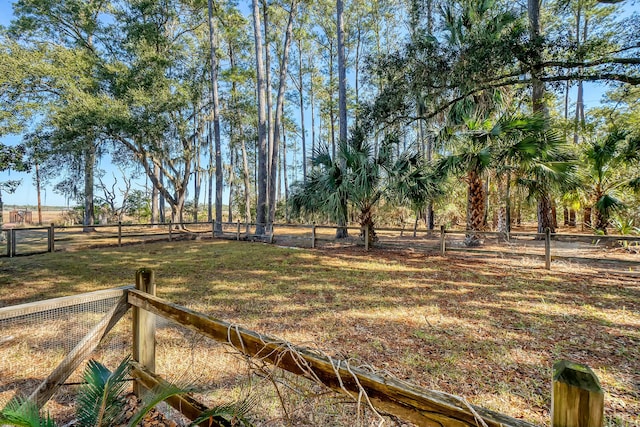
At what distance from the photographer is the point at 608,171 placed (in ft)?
26.8

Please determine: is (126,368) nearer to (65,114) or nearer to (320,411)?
(320,411)

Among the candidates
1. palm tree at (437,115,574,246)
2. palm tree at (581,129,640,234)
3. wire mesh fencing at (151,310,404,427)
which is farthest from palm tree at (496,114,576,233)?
wire mesh fencing at (151,310,404,427)

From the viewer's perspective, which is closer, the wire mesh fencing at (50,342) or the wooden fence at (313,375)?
the wooden fence at (313,375)

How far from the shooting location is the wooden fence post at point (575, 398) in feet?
2.15

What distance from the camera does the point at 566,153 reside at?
7.12 meters

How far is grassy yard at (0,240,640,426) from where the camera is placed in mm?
2527

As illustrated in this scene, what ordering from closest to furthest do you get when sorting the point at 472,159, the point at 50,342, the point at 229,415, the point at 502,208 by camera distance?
1. the point at 229,415
2. the point at 50,342
3. the point at 472,159
4. the point at 502,208

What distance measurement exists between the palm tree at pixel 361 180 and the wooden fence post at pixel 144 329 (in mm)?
5913

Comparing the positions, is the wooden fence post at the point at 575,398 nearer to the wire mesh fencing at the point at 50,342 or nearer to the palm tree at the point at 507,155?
the wire mesh fencing at the point at 50,342

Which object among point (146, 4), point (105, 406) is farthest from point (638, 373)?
point (146, 4)

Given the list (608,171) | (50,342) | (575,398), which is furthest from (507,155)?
(50,342)

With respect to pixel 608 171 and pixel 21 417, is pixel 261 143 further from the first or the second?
pixel 21 417

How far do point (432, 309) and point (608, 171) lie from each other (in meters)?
8.08

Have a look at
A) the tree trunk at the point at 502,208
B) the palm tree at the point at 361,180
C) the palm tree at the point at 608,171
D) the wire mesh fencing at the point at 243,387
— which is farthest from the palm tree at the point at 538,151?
the wire mesh fencing at the point at 243,387
